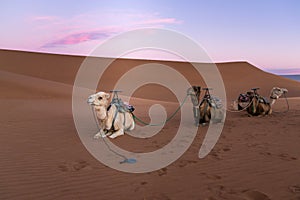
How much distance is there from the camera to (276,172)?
14.7 ft

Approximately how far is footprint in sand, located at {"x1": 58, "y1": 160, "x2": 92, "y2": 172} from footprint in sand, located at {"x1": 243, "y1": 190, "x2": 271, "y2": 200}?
2766mm

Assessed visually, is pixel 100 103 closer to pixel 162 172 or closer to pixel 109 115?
pixel 109 115

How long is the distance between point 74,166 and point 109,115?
6.95ft

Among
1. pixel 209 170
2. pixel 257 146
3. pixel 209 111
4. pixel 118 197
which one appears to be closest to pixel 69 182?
pixel 118 197

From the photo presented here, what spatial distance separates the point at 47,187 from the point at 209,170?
276cm

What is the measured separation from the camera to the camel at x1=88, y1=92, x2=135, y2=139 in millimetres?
6484

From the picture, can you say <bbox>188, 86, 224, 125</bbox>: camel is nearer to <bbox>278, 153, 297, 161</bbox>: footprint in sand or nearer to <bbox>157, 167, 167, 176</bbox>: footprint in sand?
<bbox>278, 153, 297, 161</bbox>: footprint in sand

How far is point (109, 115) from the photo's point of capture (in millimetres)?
6719

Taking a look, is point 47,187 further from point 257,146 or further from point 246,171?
point 257,146

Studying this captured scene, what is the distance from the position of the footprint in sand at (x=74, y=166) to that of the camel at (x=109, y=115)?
1.71 m

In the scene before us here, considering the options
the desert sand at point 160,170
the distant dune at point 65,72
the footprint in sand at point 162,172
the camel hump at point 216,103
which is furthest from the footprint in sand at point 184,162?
the distant dune at point 65,72

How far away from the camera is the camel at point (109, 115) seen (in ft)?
21.3

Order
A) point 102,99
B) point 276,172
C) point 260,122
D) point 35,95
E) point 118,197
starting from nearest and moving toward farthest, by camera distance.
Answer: point 118,197 → point 276,172 → point 102,99 → point 260,122 → point 35,95

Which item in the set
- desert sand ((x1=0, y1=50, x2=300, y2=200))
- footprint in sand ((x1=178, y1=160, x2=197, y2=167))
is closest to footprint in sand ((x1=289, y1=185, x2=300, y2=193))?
desert sand ((x1=0, y1=50, x2=300, y2=200))
